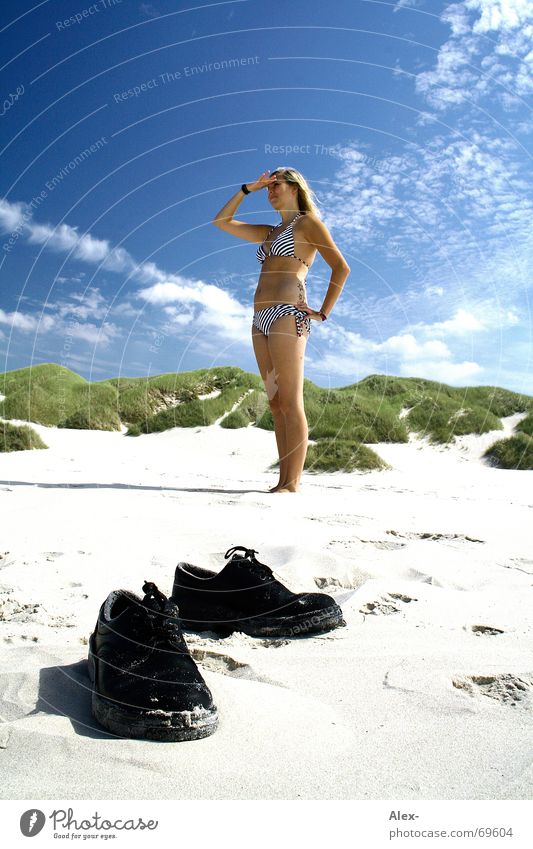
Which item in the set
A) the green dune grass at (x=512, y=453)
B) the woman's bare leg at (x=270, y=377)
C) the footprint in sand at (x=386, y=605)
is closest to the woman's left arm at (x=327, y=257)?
the woman's bare leg at (x=270, y=377)

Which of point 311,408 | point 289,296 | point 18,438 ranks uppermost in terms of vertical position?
point 289,296

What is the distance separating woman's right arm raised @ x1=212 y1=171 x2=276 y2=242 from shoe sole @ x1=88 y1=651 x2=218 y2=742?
5608 millimetres

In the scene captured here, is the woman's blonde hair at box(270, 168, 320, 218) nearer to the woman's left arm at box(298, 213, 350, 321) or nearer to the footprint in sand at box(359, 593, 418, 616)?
the woman's left arm at box(298, 213, 350, 321)

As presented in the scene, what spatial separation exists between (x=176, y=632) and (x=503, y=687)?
3.05 ft

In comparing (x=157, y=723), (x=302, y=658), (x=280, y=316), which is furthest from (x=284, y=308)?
(x=157, y=723)

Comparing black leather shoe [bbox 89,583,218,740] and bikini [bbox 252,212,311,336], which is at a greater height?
bikini [bbox 252,212,311,336]

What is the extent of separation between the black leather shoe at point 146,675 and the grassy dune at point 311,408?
7.06 meters

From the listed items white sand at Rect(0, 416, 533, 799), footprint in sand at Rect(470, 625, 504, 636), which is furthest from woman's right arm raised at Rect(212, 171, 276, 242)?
footprint in sand at Rect(470, 625, 504, 636)

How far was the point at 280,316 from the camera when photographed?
5.59 metres

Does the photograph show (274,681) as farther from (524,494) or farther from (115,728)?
(524,494)

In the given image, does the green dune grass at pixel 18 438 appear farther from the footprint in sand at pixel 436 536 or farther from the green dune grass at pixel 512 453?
the green dune grass at pixel 512 453

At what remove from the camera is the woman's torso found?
→ 18.3 ft

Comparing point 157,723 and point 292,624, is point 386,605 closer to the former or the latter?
point 292,624

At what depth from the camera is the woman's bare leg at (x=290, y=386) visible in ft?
18.5
